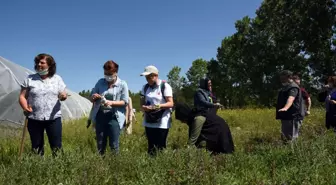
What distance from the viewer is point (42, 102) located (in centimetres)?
456

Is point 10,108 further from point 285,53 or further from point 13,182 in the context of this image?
point 285,53

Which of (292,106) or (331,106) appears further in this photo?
(331,106)

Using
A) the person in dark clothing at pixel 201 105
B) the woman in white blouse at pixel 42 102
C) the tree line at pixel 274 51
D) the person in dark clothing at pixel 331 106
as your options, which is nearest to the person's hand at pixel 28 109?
the woman in white blouse at pixel 42 102

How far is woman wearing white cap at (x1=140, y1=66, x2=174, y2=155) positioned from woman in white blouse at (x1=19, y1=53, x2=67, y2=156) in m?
1.20

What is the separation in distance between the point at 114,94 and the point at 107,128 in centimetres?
50

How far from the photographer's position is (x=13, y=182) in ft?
9.37

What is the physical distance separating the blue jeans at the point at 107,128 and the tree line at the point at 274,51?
15283 mm

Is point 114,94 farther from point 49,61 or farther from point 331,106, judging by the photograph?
point 331,106

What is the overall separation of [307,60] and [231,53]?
36.2ft

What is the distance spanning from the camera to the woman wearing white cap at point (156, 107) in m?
5.01

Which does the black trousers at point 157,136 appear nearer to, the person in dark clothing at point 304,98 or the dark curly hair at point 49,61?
the dark curly hair at point 49,61

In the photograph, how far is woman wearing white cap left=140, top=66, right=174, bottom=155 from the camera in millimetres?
5012

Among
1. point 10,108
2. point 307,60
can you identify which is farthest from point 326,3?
point 10,108

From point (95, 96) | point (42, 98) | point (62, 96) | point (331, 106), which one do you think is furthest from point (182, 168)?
point (331, 106)
